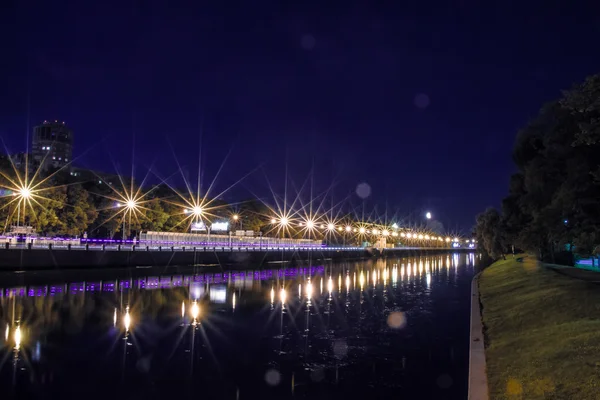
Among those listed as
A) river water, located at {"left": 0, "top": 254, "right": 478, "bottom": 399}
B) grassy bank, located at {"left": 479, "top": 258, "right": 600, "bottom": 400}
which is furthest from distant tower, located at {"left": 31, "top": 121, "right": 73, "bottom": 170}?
grassy bank, located at {"left": 479, "top": 258, "right": 600, "bottom": 400}

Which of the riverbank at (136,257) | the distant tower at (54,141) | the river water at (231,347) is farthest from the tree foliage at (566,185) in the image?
the distant tower at (54,141)

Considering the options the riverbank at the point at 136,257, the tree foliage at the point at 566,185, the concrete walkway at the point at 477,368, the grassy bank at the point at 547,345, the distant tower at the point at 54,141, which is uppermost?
the distant tower at the point at 54,141

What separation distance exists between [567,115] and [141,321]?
56.6ft

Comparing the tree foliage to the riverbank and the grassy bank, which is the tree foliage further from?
the riverbank

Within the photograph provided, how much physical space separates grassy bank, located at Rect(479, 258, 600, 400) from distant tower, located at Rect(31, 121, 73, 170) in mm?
169665

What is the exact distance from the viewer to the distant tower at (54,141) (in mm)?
161750

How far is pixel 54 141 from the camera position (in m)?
162

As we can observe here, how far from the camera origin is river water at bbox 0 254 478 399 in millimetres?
9430

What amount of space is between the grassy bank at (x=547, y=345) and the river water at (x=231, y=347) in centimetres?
101

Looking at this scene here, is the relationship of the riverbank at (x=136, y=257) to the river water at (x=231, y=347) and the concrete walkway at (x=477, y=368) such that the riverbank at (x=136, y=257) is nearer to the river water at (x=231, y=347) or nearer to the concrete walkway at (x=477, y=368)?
the river water at (x=231, y=347)

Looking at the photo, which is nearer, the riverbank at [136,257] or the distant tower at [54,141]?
the riverbank at [136,257]

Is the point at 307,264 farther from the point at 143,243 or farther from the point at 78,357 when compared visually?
the point at 78,357

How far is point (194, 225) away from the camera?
236ft

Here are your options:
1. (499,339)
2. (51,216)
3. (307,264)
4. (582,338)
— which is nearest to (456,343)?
(499,339)
